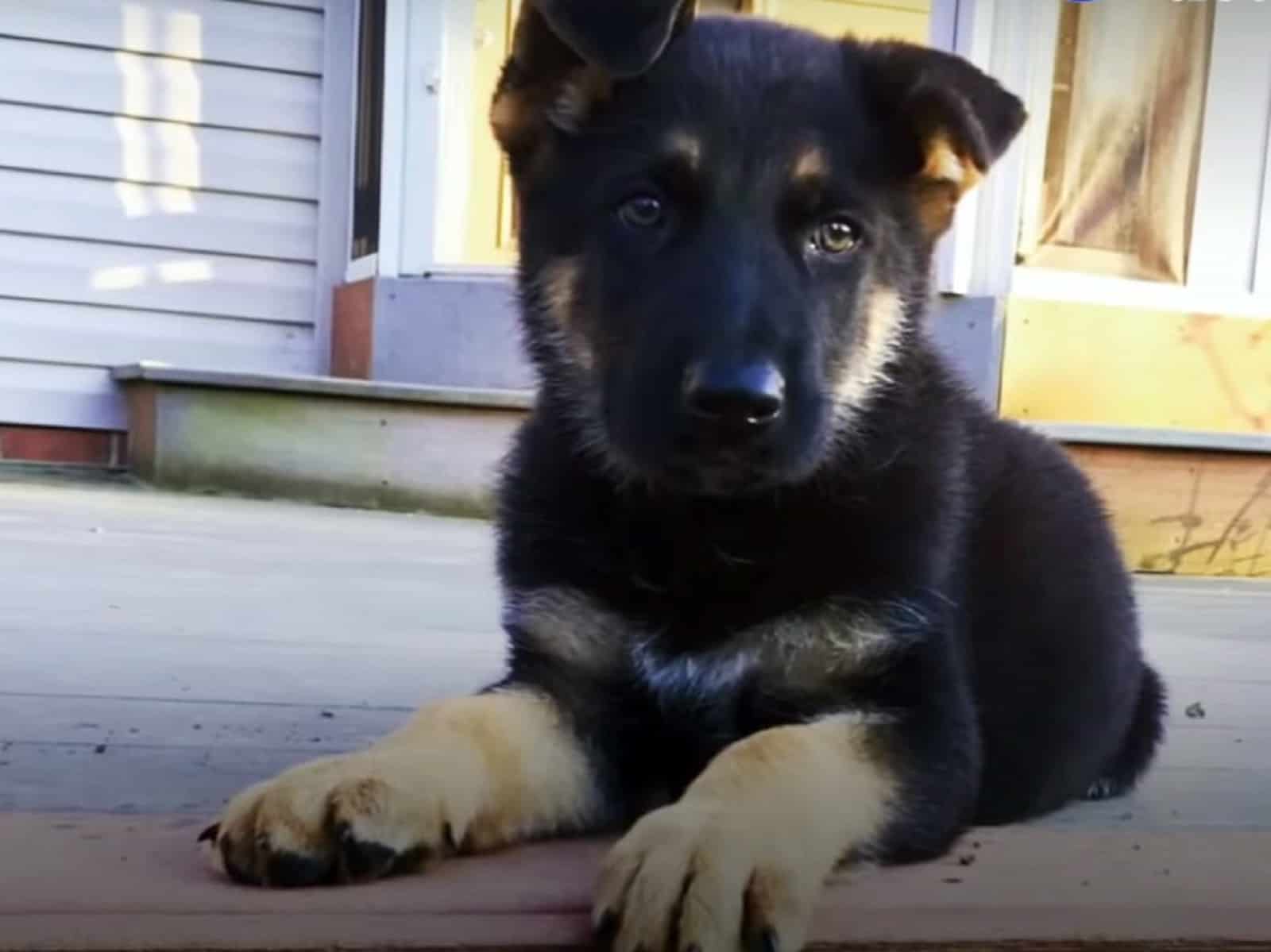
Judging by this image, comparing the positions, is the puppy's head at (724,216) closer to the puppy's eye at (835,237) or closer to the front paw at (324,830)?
the puppy's eye at (835,237)

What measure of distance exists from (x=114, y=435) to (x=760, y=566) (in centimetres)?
620

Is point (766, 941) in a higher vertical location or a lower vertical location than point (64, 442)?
higher

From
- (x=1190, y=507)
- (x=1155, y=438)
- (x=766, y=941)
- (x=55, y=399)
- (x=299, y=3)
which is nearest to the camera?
(x=766, y=941)

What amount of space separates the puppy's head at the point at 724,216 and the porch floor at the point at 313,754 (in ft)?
1.86

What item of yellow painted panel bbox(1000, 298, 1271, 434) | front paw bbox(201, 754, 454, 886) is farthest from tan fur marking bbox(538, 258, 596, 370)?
yellow painted panel bbox(1000, 298, 1271, 434)

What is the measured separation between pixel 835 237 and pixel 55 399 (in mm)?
6245

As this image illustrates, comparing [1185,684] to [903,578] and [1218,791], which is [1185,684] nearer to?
[1218,791]

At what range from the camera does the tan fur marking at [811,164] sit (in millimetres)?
1954

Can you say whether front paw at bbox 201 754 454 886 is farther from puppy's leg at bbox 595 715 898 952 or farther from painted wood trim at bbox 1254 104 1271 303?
painted wood trim at bbox 1254 104 1271 303

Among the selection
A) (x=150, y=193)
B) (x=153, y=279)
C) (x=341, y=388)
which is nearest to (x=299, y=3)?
(x=150, y=193)

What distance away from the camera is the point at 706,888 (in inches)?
52.1

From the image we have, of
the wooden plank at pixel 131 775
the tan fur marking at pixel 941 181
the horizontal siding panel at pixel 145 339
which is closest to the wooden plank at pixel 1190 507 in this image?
the horizontal siding panel at pixel 145 339

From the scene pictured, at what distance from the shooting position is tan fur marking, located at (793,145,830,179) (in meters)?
1.95

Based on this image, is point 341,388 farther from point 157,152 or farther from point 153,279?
point 157,152
